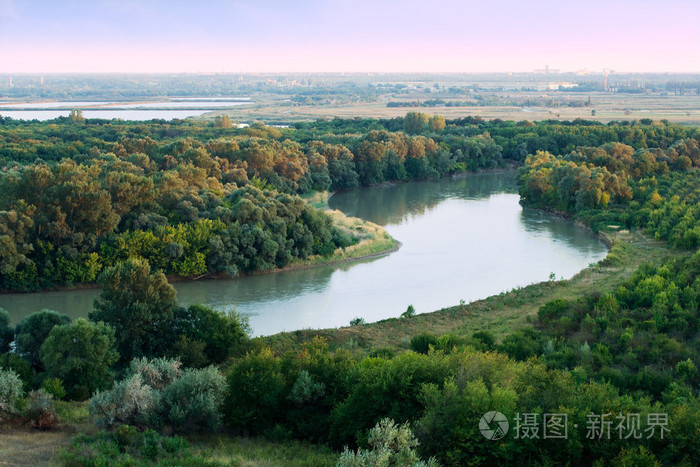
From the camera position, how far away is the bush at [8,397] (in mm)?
14156

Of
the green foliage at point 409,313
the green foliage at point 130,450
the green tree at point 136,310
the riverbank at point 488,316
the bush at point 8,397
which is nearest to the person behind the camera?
the green foliage at point 130,450

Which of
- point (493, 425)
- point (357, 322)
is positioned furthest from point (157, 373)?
point (357, 322)

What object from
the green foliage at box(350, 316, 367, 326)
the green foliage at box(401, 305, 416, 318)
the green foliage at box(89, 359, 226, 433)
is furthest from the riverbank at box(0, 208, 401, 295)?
the green foliage at box(89, 359, 226, 433)

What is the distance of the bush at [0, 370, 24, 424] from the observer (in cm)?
1416

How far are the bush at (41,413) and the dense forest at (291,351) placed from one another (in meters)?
0.03

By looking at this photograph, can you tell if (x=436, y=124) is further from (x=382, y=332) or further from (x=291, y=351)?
(x=291, y=351)

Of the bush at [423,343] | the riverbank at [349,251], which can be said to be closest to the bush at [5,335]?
the riverbank at [349,251]

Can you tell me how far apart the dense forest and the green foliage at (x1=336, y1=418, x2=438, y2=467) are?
37mm

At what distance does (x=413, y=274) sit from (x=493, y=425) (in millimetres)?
21642

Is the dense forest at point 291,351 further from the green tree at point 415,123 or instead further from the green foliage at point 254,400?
the green tree at point 415,123

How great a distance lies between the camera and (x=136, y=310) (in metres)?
20.8

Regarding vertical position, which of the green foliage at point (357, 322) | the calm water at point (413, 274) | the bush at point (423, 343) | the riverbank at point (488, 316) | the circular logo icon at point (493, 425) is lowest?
the calm water at point (413, 274)

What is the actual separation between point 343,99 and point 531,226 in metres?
131

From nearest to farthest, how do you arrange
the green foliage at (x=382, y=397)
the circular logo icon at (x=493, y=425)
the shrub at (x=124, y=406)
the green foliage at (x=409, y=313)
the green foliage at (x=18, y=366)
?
the circular logo icon at (x=493, y=425) → the green foliage at (x=382, y=397) → the shrub at (x=124, y=406) → the green foliage at (x=18, y=366) → the green foliage at (x=409, y=313)
